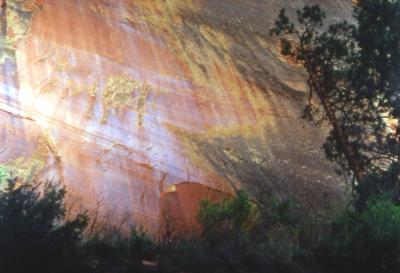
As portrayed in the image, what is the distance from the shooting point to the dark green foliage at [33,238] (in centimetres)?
571

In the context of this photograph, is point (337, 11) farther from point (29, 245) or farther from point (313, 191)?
point (29, 245)

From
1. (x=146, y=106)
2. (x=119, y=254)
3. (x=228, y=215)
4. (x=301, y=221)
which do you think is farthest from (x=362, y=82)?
(x=119, y=254)

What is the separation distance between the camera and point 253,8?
2133 centimetres

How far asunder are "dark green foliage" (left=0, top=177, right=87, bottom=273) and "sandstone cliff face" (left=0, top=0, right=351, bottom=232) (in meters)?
6.66

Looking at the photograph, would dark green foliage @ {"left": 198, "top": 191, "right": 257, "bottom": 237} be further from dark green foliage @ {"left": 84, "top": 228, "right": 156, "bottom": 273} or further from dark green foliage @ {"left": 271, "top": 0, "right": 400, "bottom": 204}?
dark green foliage @ {"left": 84, "top": 228, "right": 156, "bottom": 273}

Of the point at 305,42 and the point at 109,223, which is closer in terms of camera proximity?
the point at 109,223

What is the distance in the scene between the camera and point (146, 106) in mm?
16266

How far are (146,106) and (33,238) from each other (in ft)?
34.3

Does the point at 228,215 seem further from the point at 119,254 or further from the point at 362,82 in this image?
the point at 119,254

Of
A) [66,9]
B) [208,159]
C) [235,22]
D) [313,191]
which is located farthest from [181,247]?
[235,22]

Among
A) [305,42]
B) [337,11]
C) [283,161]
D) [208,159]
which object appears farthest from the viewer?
[337,11]

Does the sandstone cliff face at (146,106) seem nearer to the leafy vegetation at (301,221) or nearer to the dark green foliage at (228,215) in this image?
the leafy vegetation at (301,221)

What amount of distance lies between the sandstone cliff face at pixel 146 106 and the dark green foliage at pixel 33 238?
666cm

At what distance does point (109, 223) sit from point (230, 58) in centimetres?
881
